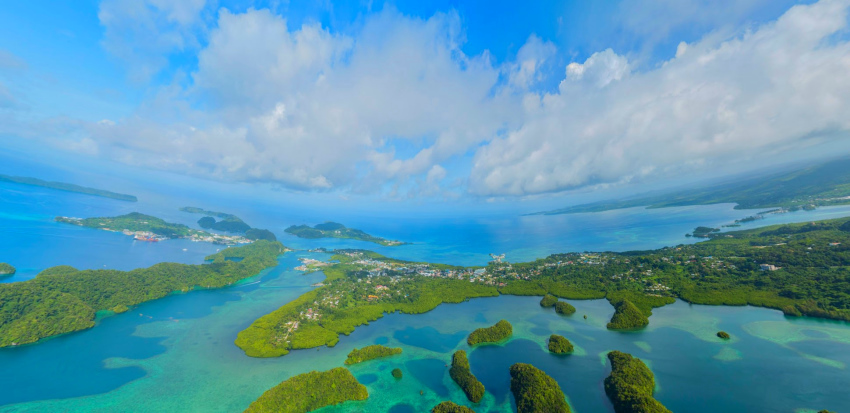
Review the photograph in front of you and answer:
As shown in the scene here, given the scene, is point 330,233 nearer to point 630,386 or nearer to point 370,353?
point 370,353

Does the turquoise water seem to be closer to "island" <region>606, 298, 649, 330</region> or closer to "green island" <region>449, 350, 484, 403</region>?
"green island" <region>449, 350, 484, 403</region>

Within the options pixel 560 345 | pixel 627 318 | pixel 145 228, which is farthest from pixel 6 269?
pixel 627 318

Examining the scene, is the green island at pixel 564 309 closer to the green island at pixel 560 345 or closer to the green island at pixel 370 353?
the green island at pixel 560 345

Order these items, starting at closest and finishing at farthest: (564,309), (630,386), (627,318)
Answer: (630,386) → (627,318) → (564,309)

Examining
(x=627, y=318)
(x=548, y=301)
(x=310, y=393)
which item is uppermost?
(x=627, y=318)

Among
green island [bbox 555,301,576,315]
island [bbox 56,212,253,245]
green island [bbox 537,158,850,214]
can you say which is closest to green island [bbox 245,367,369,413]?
green island [bbox 555,301,576,315]

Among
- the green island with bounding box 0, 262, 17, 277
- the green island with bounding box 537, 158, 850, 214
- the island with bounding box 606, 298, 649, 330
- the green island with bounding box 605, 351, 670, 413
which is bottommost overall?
the green island with bounding box 0, 262, 17, 277
